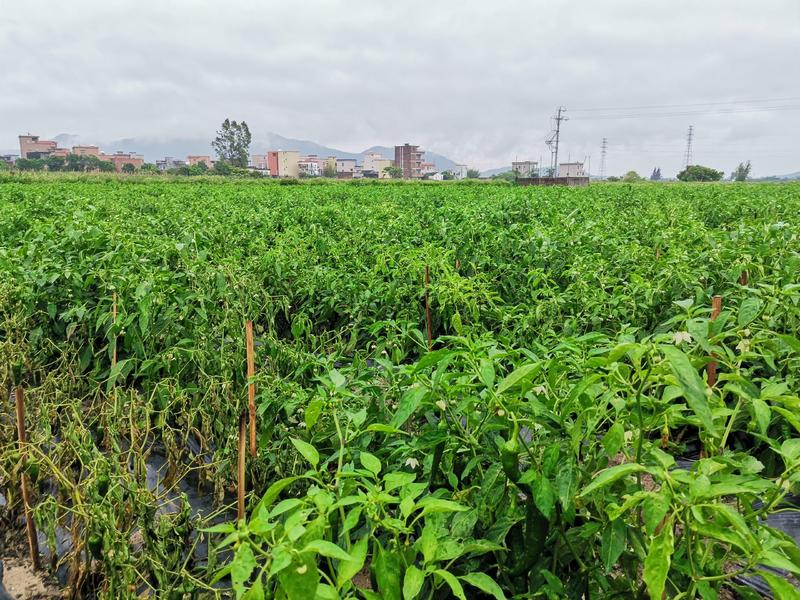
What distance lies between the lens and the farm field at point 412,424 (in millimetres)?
1129

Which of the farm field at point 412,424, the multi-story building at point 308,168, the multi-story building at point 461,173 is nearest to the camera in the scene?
the farm field at point 412,424

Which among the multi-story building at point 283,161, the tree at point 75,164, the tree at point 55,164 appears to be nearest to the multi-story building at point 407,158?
the multi-story building at point 283,161

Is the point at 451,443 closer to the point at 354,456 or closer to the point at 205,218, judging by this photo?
the point at 354,456

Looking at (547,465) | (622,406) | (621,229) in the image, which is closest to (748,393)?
(622,406)

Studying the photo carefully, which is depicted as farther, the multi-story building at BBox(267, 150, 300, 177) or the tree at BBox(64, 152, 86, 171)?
the multi-story building at BBox(267, 150, 300, 177)

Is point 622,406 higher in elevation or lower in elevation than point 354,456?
higher

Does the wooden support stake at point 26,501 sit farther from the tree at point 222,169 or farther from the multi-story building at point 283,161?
the multi-story building at point 283,161

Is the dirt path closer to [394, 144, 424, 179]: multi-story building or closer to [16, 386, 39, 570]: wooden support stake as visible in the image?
[16, 386, 39, 570]: wooden support stake

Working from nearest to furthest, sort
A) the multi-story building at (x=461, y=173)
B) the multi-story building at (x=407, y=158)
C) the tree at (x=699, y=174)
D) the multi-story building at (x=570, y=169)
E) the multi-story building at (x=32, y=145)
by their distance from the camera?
1. the tree at (x=699, y=174)
2. the multi-story building at (x=570, y=169)
3. the multi-story building at (x=461, y=173)
4. the multi-story building at (x=32, y=145)
5. the multi-story building at (x=407, y=158)

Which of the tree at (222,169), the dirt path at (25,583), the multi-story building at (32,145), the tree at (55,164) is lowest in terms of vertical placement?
the dirt path at (25,583)

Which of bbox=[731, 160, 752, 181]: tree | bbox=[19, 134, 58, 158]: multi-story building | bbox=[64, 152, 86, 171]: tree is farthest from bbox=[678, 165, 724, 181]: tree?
bbox=[19, 134, 58, 158]: multi-story building

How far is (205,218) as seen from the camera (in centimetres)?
682

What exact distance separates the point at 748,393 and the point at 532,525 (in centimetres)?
62

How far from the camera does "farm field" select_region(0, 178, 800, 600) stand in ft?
3.70
